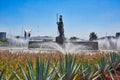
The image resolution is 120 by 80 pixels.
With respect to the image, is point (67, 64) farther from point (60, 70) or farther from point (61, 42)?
point (61, 42)

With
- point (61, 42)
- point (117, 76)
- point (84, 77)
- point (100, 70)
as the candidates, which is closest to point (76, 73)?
point (84, 77)

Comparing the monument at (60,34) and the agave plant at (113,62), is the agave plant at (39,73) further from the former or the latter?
the monument at (60,34)

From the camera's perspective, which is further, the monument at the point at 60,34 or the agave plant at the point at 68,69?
the monument at the point at 60,34

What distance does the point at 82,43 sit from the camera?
30359mm

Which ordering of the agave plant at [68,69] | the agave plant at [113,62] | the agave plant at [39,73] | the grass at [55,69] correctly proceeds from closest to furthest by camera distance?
the agave plant at [39,73] < the grass at [55,69] < the agave plant at [68,69] < the agave plant at [113,62]

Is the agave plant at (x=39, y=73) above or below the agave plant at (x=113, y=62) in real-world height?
above

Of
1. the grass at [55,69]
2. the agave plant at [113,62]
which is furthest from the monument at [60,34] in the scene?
the grass at [55,69]

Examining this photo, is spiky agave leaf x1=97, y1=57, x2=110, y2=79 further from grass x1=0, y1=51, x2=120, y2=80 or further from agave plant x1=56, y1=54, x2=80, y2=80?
agave plant x1=56, y1=54, x2=80, y2=80

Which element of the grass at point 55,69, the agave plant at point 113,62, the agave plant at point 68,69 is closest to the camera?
the grass at point 55,69

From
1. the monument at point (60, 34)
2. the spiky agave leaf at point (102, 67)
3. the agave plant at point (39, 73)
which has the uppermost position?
the monument at point (60, 34)

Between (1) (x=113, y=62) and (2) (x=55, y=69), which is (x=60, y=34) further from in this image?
(2) (x=55, y=69)

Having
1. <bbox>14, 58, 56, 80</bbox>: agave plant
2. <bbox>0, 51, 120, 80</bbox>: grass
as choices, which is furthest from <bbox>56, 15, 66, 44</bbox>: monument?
<bbox>14, 58, 56, 80</bbox>: agave plant

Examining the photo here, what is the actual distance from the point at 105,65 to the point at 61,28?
21987mm

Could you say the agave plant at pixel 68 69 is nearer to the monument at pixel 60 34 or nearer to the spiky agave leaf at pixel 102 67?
the spiky agave leaf at pixel 102 67
